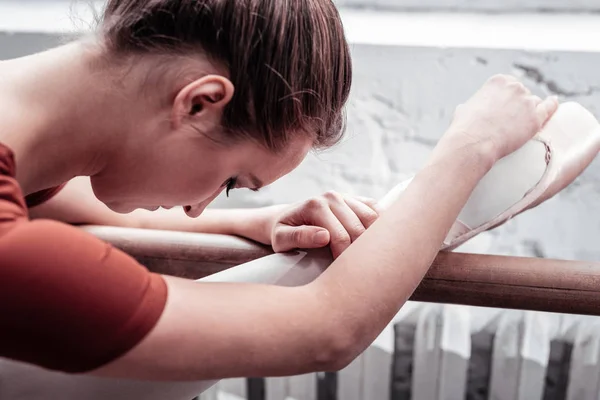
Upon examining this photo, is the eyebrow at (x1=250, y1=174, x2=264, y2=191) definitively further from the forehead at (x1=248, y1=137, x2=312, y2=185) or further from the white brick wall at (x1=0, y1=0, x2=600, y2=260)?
the white brick wall at (x1=0, y1=0, x2=600, y2=260)

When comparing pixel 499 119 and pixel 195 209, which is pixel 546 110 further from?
pixel 195 209

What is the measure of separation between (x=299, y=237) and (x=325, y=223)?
0.10 feet

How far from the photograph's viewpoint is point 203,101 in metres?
0.62

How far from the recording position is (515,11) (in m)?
1.26

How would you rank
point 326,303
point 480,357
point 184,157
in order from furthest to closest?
point 480,357 < point 184,157 < point 326,303

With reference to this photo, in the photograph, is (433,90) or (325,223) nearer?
(325,223)

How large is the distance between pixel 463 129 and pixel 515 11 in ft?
2.10

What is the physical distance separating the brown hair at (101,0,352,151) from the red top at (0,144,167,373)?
215 mm

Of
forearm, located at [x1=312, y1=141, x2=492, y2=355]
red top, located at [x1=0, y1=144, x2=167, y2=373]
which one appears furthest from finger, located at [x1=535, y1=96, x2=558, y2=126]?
red top, located at [x1=0, y1=144, x2=167, y2=373]

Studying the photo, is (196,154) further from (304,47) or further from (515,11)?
(515,11)

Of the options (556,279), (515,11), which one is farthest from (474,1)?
(556,279)

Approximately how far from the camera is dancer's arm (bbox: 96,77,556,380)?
501 mm

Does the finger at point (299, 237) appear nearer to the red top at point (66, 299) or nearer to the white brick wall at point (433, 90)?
the red top at point (66, 299)

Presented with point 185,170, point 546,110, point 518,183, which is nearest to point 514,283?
point 518,183
